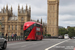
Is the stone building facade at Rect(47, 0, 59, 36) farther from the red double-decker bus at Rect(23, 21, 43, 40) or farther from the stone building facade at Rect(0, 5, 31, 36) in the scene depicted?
the red double-decker bus at Rect(23, 21, 43, 40)

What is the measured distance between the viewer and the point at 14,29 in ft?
281

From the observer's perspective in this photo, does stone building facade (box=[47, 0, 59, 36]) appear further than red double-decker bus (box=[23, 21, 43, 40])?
Yes

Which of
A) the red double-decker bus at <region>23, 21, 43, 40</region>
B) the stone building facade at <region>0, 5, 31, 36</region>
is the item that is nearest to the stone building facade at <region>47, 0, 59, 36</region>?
the stone building facade at <region>0, 5, 31, 36</region>

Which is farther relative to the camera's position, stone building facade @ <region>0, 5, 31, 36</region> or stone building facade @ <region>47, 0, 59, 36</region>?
stone building facade @ <region>47, 0, 59, 36</region>

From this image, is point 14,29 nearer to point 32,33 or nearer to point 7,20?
point 7,20

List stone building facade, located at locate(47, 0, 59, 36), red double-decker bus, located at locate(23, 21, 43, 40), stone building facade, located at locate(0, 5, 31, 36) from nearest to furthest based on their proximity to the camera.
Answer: red double-decker bus, located at locate(23, 21, 43, 40) → stone building facade, located at locate(0, 5, 31, 36) → stone building facade, located at locate(47, 0, 59, 36)


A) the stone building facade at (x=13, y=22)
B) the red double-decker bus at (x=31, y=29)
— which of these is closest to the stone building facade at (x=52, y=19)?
the stone building facade at (x=13, y=22)

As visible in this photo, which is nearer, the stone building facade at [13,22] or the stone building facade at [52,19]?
the stone building facade at [13,22]

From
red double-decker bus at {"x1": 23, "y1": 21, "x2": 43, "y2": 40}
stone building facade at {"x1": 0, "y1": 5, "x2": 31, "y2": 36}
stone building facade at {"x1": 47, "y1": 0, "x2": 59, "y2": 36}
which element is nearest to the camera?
red double-decker bus at {"x1": 23, "y1": 21, "x2": 43, "y2": 40}

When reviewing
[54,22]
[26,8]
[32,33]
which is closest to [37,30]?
[32,33]

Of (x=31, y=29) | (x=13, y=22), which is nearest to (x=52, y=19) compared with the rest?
(x=13, y=22)

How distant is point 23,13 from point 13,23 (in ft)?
23.2

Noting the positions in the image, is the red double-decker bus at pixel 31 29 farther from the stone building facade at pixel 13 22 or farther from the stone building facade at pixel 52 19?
the stone building facade at pixel 52 19

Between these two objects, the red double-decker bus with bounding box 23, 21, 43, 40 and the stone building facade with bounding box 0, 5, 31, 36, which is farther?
the stone building facade with bounding box 0, 5, 31, 36
